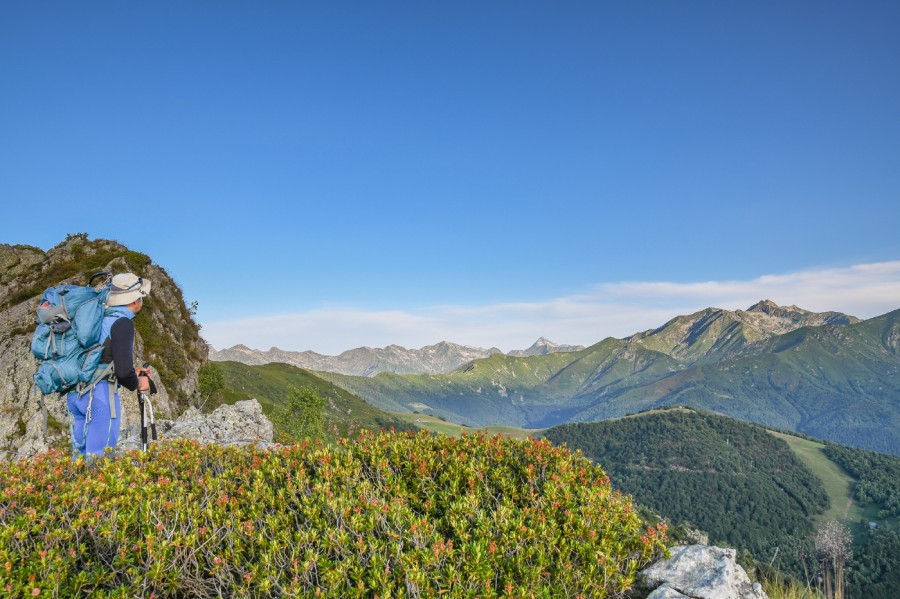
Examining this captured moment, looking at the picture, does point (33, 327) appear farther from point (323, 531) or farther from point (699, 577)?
point (699, 577)

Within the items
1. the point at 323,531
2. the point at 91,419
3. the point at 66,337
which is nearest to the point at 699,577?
the point at 323,531

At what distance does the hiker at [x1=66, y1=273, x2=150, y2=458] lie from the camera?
32.3ft

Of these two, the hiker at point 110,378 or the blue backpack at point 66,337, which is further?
the hiker at point 110,378

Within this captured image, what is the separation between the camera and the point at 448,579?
574 centimetres

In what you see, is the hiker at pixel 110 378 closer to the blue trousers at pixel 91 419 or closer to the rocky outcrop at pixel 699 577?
the blue trousers at pixel 91 419

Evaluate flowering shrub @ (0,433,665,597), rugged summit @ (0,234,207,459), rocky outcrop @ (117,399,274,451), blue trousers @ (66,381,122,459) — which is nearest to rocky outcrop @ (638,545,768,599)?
flowering shrub @ (0,433,665,597)

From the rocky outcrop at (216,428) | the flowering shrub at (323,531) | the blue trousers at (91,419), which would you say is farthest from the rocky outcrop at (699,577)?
the rocky outcrop at (216,428)

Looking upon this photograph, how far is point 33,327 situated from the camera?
4269cm

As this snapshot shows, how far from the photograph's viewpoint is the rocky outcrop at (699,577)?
6535 millimetres

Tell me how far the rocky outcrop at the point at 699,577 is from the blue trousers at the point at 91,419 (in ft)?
35.6

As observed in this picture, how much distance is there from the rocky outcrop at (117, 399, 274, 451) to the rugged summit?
1080 cm

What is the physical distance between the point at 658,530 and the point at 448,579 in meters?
3.75

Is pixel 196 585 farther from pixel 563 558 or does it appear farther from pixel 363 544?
pixel 563 558

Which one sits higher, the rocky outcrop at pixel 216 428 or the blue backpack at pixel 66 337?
the blue backpack at pixel 66 337
